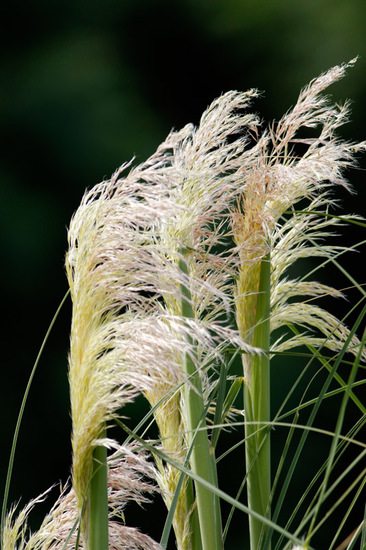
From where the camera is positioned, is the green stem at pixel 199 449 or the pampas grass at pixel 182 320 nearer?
the pampas grass at pixel 182 320

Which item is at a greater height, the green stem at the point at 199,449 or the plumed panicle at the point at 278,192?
the plumed panicle at the point at 278,192

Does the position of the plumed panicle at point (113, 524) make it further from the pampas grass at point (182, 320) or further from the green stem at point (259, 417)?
the green stem at point (259, 417)

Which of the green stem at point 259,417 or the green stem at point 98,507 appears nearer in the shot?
the green stem at point 98,507

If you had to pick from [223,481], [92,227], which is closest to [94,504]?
[92,227]

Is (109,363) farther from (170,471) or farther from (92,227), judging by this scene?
(170,471)

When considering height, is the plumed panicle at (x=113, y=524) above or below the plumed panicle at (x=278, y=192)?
below

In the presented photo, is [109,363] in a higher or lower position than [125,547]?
higher

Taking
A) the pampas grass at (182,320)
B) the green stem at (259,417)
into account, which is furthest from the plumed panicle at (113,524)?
the green stem at (259,417)

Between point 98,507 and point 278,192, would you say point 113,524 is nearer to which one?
point 98,507
